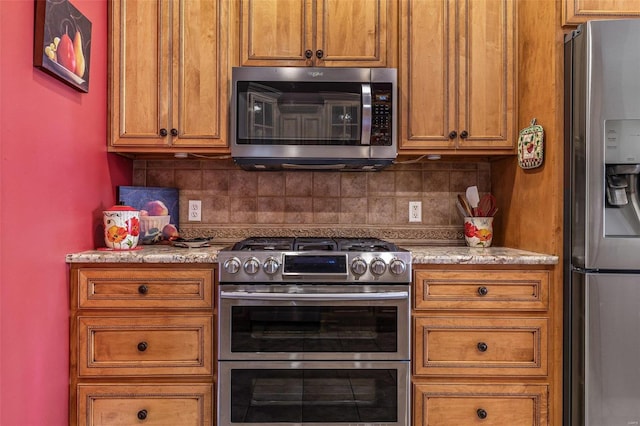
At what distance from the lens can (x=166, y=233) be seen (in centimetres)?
220

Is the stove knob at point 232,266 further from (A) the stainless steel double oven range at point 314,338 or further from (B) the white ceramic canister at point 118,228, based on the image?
(B) the white ceramic canister at point 118,228

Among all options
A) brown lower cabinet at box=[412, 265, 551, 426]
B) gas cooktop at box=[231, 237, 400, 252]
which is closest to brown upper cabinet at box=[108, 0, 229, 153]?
gas cooktop at box=[231, 237, 400, 252]

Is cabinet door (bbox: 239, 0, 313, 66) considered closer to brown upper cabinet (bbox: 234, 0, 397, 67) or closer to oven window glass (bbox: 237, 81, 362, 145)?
brown upper cabinet (bbox: 234, 0, 397, 67)

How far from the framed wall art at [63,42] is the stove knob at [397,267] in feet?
4.86

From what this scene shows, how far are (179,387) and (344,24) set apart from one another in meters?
1.80

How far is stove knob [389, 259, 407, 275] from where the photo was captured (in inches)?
68.8

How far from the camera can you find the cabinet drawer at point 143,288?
174 centimetres

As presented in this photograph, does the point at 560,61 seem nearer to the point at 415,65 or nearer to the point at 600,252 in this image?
the point at 415,65

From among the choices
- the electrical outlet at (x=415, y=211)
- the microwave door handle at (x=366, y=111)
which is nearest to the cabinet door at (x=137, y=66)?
the microwave door handle at (x=366, y=111)

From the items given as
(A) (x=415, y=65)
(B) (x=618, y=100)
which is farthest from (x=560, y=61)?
(A) (x=415, y=65)

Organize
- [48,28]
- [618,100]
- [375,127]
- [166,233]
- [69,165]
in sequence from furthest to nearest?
1. [166,233]
2. [375,127]
3. [69,165]
4. [618,100]
5. [48,28]

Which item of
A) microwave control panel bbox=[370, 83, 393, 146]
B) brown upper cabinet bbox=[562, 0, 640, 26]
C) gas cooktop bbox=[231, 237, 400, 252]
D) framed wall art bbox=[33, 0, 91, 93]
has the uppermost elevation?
brown upper cabinet bbox=[562, 0, 640, 26]

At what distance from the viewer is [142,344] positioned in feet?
5.73

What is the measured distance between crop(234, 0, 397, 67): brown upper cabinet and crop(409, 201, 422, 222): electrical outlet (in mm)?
784
